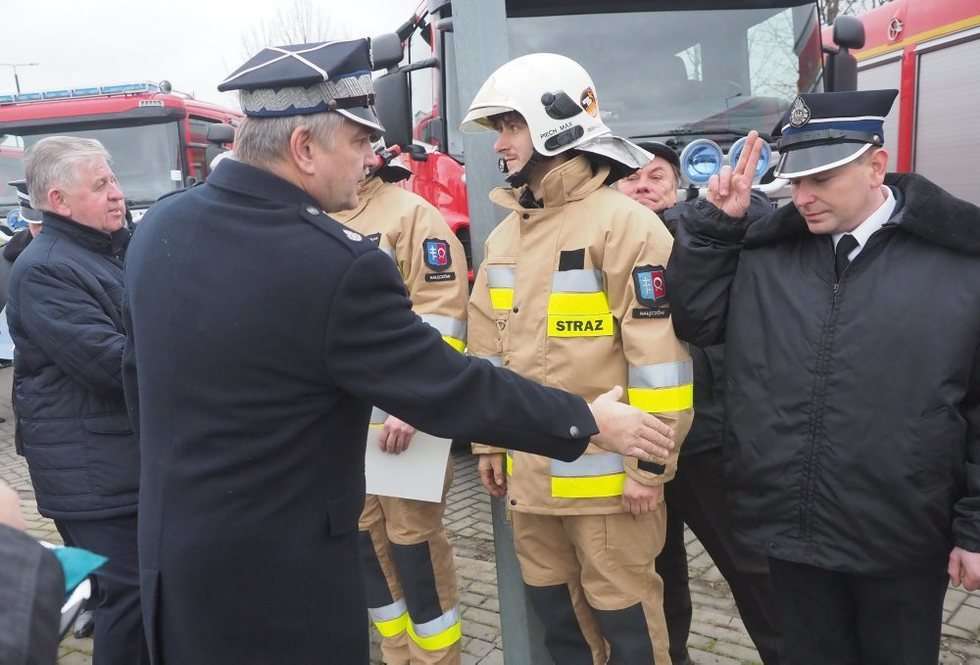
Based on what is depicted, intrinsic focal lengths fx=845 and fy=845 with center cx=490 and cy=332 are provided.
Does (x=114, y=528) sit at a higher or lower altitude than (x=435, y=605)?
higher

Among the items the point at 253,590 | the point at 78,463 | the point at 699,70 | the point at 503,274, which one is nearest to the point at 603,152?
the point at 503,274

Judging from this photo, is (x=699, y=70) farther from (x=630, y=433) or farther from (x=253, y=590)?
(x=253, y=590)

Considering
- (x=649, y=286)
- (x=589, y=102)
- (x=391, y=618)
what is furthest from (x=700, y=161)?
(x=391, y=618)

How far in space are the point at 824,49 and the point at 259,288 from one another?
4.42m

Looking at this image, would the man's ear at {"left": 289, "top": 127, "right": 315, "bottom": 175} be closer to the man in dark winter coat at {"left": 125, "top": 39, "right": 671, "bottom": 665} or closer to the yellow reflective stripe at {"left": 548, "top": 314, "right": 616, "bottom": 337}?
the man in dark winter coat at {"left": 125, "top": 39, "right": 671, "bottom": 665}

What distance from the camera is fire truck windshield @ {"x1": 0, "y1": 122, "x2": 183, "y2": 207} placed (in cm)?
1028

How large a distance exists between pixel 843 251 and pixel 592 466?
0.92 meters

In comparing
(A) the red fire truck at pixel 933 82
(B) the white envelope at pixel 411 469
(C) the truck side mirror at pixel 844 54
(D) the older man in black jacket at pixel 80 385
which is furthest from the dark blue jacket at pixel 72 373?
(A) the red fire truck at pixel 933 82

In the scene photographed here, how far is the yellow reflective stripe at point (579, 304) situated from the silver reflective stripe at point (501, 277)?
0.24 m

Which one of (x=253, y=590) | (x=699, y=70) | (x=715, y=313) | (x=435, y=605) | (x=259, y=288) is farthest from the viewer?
(x=699, y=70)

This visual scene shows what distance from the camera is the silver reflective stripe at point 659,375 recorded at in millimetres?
2420

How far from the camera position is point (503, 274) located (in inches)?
107

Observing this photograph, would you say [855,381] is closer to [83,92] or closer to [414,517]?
[414,517]

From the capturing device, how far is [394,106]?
4.18m
